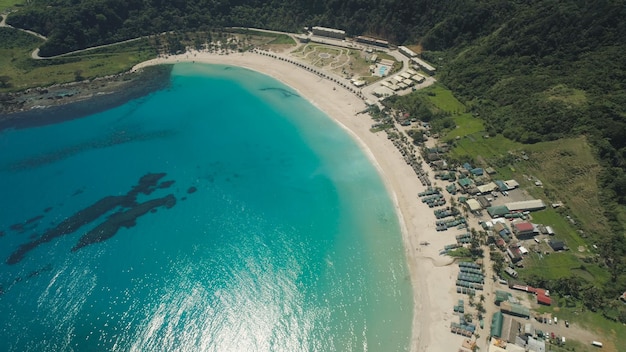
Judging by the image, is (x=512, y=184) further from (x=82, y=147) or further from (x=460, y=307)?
(x=82, y=147)

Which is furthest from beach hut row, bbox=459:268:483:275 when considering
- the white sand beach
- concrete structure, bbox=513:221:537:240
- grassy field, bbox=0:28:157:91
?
grassy field, bbox=0:28:157:91

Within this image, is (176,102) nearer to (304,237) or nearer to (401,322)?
(304,237)

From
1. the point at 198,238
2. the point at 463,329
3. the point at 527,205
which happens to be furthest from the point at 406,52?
the point at 463,329

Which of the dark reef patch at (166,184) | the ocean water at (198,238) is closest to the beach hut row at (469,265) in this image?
the ocean water at (198,238)

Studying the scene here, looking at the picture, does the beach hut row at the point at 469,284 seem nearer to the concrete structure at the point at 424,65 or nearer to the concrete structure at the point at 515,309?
the concrete structure at the point at 515,309

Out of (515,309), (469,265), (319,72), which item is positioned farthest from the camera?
(319,72)

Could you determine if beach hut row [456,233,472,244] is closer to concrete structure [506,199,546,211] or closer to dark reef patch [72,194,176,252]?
concrete structure [506,199,546,211]
